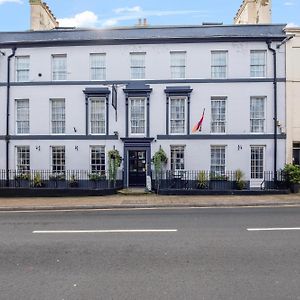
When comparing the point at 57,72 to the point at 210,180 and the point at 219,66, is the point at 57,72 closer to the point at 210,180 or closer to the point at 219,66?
the point at 219,66

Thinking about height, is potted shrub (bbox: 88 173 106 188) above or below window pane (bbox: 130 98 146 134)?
below

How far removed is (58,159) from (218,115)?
1049 centimetres

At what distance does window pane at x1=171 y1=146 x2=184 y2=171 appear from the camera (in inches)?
920

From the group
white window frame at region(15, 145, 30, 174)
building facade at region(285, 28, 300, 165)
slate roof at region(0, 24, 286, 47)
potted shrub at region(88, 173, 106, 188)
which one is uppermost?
slate roof at region(0, 24, 286, 47)

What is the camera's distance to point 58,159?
23875 millimetres

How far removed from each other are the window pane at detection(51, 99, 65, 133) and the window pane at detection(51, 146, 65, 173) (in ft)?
3.79

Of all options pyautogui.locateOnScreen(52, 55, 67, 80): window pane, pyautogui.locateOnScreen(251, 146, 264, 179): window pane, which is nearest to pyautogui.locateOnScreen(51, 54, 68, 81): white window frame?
pyautogui.locateOnScreen(52, 55, 67, 80): window pane

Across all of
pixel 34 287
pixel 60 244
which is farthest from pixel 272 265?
pixel 60 244

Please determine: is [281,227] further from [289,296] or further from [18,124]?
[18,124]

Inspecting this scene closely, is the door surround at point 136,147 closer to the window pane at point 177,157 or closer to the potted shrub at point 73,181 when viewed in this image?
the window pane at point 177,157

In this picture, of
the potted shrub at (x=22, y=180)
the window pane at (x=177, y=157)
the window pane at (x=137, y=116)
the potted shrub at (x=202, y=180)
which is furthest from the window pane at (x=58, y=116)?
the potted shrub at (x=202, y=180)

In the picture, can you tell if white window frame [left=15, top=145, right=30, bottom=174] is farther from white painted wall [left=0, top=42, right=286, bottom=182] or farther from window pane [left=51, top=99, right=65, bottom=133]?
window pane [left=51, top=99, right=65, bottom=133]

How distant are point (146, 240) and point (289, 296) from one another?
405 centimetres

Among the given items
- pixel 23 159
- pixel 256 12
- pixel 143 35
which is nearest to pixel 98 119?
pixel 23 159
